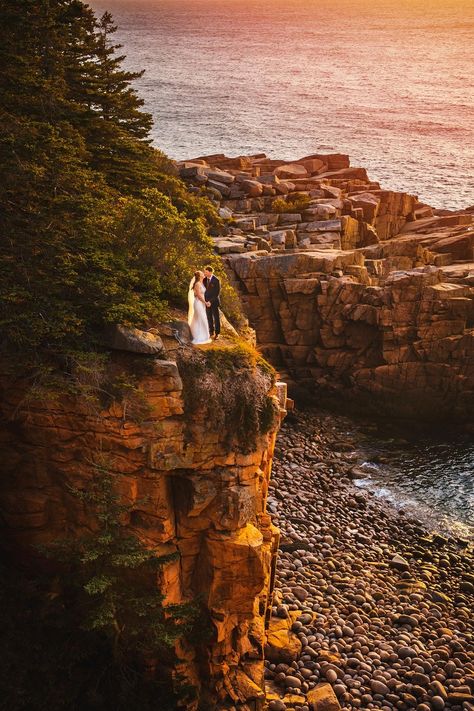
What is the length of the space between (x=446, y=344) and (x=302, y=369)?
9.33 meters

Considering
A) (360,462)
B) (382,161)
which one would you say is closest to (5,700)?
(360,462)

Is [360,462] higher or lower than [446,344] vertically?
lower

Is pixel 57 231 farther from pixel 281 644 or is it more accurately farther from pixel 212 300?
pixel 281 644

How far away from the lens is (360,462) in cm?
3538

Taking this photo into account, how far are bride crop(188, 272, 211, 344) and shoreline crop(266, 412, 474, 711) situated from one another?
1000 centimetres

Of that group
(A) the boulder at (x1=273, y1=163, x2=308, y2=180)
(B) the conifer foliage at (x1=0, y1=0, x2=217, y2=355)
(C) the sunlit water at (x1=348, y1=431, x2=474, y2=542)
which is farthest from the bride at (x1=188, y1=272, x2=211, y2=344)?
(A) the boulder at (x1=273, y1=163, x2=308, y2=180)

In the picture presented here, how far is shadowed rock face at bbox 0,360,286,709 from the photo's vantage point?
16344 mm

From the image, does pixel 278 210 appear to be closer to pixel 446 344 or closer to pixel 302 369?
pixel 302 369

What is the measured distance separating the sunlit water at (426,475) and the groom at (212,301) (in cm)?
1656

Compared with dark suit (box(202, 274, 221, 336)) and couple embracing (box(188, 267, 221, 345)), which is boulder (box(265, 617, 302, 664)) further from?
dark suit (box(202, 274, 221, 336))

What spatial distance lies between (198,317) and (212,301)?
89 cm

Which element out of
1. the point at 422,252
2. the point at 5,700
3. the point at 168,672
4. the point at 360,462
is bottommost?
the point at 360,462

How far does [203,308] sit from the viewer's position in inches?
714

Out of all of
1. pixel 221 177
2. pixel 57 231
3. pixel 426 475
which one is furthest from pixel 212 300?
pixel 221 177
